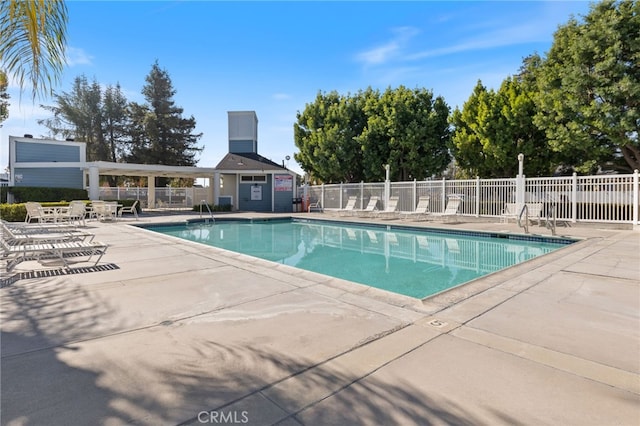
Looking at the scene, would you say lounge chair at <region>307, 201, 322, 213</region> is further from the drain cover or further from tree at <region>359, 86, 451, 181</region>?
the drain cover

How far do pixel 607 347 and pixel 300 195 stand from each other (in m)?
20.7

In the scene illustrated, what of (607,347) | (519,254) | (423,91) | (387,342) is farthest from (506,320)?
(423,91)

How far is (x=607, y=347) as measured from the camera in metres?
2.62

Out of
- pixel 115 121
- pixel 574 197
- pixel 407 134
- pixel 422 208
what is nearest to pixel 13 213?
pixel 422 208

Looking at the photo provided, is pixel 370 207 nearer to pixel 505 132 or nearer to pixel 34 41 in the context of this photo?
pixel 505 132

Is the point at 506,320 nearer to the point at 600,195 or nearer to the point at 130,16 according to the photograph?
the point at 130,16

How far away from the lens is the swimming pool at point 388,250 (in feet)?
21.0

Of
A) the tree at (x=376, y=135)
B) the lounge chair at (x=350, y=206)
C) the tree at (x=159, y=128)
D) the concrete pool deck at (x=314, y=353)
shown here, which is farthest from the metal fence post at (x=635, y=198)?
the tree at (x=159, y=128)

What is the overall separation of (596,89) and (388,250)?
10643mm

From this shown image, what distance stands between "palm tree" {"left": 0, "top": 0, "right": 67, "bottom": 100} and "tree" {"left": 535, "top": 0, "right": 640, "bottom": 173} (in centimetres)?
1565

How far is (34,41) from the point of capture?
3037mm

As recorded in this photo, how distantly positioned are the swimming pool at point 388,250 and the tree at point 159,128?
2241 cm

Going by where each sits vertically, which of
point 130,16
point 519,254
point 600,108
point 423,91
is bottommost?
point 519,254

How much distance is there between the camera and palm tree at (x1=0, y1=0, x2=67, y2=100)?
303cm
